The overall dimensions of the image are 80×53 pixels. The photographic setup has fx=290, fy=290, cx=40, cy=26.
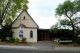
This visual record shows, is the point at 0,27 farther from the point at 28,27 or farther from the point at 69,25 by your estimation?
the point at 69,25

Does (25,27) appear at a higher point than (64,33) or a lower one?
higher

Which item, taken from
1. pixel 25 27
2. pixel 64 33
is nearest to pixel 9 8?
pixel 25 27

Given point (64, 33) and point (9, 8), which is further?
point (9, 8)

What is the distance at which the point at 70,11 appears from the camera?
187 feet

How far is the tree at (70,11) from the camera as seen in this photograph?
56500 millimetres

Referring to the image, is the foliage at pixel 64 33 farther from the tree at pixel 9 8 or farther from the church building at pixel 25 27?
the tree at pixel 9 8

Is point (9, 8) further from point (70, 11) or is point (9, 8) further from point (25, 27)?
point (70, 11)

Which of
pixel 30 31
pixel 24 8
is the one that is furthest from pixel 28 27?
pixel 24 8

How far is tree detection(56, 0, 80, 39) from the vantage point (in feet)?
185

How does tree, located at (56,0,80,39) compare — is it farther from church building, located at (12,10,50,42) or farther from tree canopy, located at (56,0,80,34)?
church building, located at (12,10,50,42)

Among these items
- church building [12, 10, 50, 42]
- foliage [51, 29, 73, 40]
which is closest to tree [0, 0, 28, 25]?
church building [12, 10, 50, 42]

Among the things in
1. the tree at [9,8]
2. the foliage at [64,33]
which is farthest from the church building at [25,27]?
the foliage at [64,33]

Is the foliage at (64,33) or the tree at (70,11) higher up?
the tree at (70,11)

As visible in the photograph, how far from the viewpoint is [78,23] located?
56.7m
